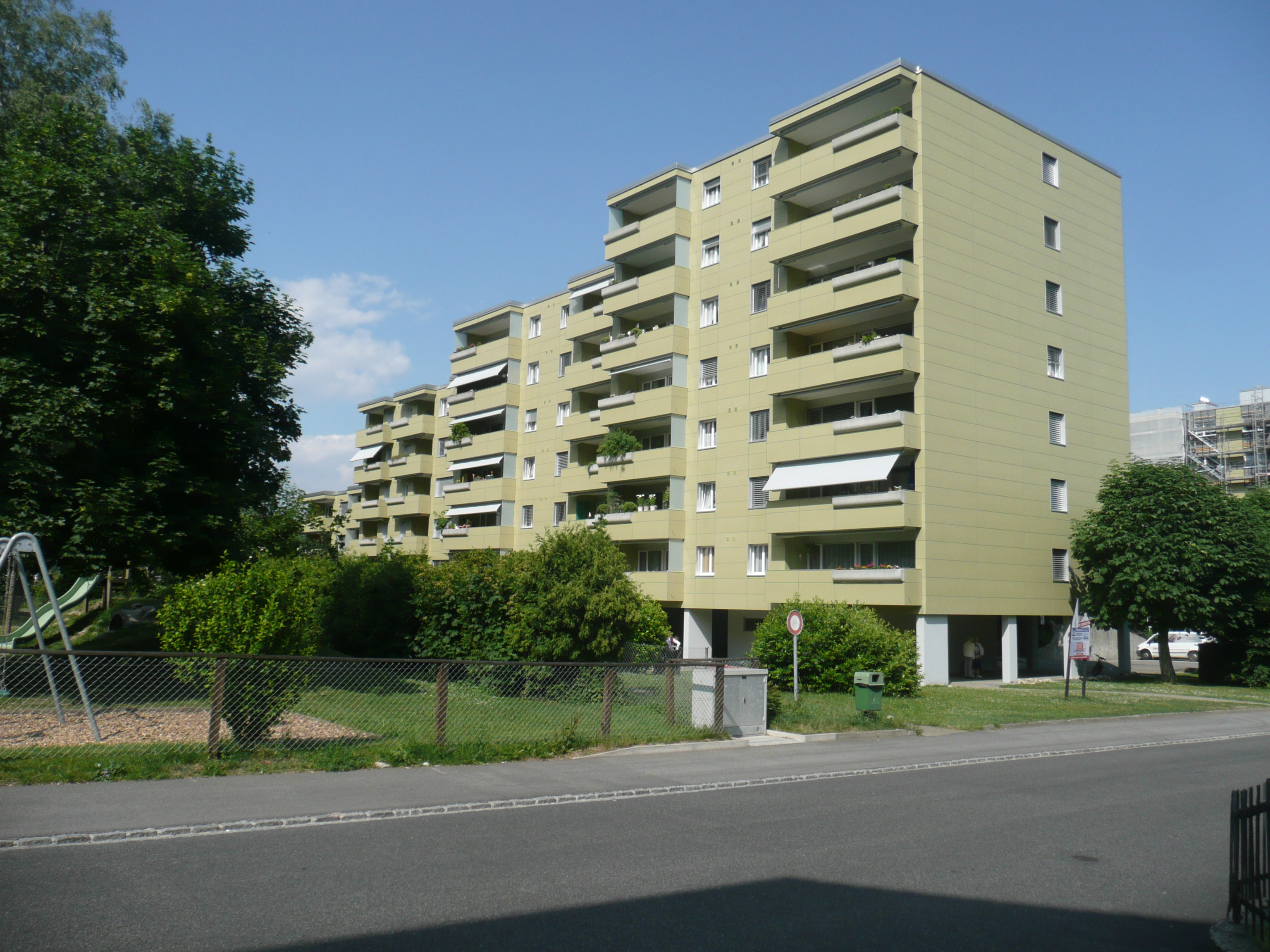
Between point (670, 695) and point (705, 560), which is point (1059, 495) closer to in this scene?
point (705, 560)

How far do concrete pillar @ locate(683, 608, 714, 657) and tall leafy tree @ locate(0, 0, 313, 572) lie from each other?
70.2 ft

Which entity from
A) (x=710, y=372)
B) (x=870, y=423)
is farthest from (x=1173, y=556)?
(x=710, y=372)

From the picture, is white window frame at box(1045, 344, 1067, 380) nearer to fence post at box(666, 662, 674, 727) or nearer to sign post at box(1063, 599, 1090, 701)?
sign post at box(1063, 599, 1090, 701)

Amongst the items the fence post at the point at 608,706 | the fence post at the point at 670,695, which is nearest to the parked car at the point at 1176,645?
the fence post at the point at 670,695

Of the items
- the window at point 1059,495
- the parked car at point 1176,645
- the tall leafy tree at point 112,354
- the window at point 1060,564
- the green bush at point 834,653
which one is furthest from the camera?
the parked car at point 1176,645

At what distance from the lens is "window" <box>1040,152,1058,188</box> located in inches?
1498

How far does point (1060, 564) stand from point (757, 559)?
38.5ft

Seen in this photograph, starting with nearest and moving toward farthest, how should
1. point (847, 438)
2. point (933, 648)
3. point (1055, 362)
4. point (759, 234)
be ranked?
1. point (933, 648)
2. point (847, 438)
3. point (1055, 362)
4. point (759, 234)

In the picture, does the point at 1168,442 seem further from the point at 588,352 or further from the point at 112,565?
the point at 112,565

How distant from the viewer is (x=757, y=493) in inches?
1490

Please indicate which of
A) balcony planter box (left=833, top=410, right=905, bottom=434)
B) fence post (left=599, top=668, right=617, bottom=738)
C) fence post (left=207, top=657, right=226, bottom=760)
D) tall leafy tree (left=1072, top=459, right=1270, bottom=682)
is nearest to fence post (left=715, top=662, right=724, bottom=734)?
fence post (left=599, top=668, right=617, bottom=738)

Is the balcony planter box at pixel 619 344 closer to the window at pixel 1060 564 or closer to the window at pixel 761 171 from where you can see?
the window at pixel 761 171

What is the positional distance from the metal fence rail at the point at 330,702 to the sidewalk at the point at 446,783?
2.78 ft

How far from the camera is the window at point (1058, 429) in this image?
37062 millimetres
